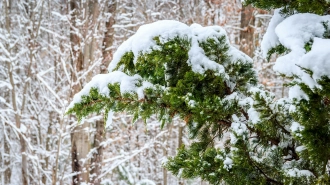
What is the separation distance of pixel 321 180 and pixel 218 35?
98 centimetres

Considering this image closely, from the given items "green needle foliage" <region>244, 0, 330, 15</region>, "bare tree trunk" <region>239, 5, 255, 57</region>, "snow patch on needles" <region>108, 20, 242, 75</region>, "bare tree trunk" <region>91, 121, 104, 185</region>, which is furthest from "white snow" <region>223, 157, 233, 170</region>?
"bare tree trunk" <region>239, 5, 255, 57</region>

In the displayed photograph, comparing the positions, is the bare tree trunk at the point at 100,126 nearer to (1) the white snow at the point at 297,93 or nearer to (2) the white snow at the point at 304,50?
(2) the white snow at the point at 304,50

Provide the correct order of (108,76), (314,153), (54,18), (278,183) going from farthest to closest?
(54,18) < (108,76) < (278,183) < (314,153)

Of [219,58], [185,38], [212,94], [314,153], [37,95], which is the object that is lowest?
[37,95]

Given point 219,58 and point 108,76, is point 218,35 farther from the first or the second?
point 108,76

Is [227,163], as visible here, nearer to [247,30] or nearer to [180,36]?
[180,36]

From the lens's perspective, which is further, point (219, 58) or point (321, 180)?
point (219, 58)

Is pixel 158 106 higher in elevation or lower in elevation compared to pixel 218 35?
lower

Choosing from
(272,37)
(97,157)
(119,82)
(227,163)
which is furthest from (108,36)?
(227,163)

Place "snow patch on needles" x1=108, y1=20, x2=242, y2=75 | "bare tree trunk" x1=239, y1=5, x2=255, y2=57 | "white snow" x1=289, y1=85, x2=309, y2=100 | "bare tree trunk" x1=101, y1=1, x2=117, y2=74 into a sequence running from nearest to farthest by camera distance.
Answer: "white snow" x1=289, y1=85, x2=309, y2=100
"snow patch on needles" x1=108, y1=20, x2=242, y2=75
"bare tree trunk" x1=101, y1=1, x2=117, y2=74
"bare tree trunk" x1=239, y1=5, x2=255, y2=57

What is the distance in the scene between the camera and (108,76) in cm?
199

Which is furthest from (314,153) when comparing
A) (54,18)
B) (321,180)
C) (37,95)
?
(54,18)

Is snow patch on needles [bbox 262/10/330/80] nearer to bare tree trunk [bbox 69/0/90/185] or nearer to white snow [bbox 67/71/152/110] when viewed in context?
white snow [bbox 67/71/152/110]

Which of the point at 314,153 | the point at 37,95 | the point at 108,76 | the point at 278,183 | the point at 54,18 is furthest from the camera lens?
the point at 54,18
